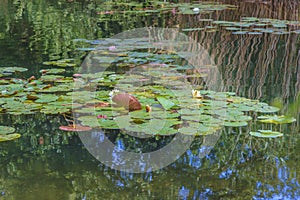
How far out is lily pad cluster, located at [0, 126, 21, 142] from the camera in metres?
1.80

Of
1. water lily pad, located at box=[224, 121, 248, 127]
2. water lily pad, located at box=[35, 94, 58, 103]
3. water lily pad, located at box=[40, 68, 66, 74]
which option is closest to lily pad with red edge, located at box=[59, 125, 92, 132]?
water lily pad, located at box=[35, 94, 58, 103]

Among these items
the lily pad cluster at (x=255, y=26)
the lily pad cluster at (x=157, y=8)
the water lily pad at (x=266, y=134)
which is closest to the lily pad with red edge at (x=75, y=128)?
the water lily pad at (x=266, y=134)

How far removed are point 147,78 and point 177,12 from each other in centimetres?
306

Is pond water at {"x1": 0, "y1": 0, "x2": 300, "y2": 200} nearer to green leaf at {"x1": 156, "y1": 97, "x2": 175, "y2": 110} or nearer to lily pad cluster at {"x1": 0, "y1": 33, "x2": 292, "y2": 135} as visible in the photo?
lily pad cluster at {"x1": 0, "y1": 33, "x2": 292, "y2": 135}

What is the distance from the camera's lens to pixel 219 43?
3.59 m

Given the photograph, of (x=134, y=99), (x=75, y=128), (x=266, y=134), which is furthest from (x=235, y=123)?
(x=75, y=128)

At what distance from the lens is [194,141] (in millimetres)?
1807

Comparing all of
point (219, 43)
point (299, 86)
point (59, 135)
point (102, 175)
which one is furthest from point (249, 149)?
point (219, 43)

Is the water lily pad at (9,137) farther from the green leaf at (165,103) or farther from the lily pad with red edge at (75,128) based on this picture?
the green leaf at (165,103)

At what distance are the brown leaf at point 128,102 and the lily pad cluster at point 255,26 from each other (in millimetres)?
2136

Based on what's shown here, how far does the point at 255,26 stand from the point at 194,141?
2.79 metres

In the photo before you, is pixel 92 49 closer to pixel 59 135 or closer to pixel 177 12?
pixel 59 135

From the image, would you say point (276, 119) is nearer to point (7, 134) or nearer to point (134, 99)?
point (134, 99)

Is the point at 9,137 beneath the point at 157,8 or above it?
beneath
